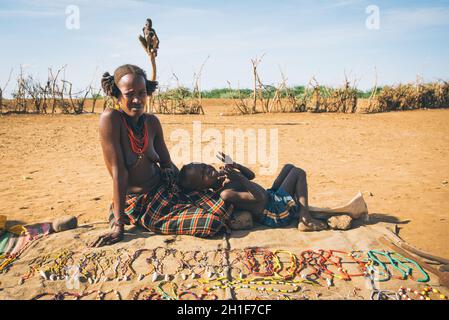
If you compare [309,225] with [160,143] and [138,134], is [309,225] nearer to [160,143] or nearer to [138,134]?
[160,143]

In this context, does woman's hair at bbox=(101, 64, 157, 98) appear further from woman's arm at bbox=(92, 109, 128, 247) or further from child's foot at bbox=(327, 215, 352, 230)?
child's foot at bbox=(327, 215, 352, 230)

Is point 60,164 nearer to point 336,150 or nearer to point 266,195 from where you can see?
point 266,195

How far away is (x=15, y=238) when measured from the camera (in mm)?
3412

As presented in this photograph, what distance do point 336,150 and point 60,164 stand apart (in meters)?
5.42

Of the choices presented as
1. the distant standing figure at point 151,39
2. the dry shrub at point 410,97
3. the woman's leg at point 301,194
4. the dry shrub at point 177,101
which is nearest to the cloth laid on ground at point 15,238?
the woman's leg at point 301,194

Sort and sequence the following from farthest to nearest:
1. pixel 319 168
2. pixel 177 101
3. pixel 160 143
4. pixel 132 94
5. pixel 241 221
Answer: pixel 177 101 → pixel 319 168 → pixel 160 143 → pixel 241 221 → pixel 132 94

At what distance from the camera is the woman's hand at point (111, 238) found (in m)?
3.10

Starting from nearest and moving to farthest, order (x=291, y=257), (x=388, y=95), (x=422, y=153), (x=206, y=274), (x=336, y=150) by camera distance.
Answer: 1. (x=206, y=274)
2. (x=291, y=257)
3. (x=422, y=153)
4. (x=336, y=150)
5. (x=388, y=95)

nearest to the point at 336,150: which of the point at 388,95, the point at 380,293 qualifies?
the point at 380,293

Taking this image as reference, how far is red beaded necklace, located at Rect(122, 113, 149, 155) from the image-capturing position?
3.15 metres

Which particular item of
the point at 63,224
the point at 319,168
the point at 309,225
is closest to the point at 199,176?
the point at 309,225

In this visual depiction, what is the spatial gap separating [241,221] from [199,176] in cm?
58

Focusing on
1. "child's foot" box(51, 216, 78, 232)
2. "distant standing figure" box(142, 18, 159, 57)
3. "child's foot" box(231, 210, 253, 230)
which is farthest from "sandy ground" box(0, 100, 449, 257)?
"distant standing figure" box(142, 18, 159, 57)
